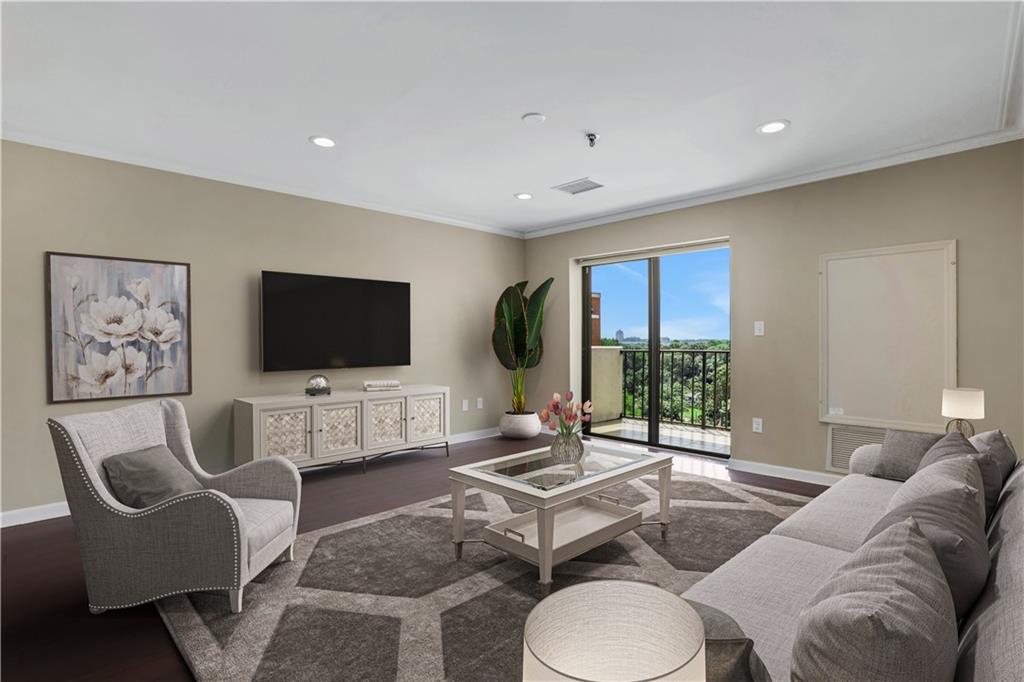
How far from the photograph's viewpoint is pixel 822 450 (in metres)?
4.20

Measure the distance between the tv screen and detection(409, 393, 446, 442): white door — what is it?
21.0 inches

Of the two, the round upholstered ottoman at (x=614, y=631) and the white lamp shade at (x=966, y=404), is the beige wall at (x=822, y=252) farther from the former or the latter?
the round upholstered ottoman at (x=614, y=631)

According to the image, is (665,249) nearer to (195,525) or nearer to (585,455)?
(585,455)

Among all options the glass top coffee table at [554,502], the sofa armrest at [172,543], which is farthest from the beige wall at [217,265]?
the glass top coffee table at [554,502]

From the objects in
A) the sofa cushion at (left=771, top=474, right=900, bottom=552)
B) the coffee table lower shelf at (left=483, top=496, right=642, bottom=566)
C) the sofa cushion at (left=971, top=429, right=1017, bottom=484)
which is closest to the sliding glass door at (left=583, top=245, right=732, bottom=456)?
the sofa cushion at (left=771, top=474, right=900, bottom=552)

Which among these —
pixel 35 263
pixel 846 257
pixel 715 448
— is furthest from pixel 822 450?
pixel 35 263

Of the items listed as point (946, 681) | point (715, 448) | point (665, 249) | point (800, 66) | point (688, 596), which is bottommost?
point (715, 448)

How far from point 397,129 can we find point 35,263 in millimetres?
2515

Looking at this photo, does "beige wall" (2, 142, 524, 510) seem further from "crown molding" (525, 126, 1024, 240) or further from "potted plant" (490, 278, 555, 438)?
"crown molding" (525, 126, 1024, 240)

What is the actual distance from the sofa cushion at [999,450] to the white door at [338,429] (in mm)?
4037

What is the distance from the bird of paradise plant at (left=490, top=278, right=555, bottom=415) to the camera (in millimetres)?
5980

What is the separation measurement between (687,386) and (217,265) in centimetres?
464

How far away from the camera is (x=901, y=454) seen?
8.95 ft

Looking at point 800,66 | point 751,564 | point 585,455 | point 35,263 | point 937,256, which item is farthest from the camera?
point 937,256
